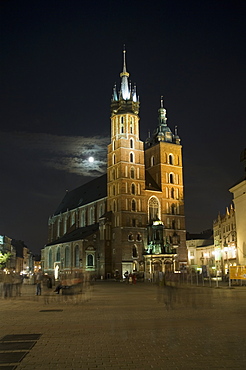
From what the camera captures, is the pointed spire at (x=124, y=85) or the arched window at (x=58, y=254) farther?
the arched window at (x=58, y=254)

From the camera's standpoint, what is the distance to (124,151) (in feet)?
244

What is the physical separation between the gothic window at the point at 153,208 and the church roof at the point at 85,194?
31.4ft

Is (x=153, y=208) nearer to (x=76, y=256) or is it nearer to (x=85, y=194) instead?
(x=76, y=256)

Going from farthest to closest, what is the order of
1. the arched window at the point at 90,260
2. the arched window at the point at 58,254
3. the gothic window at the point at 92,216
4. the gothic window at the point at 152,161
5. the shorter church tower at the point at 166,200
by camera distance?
1. the arched window at the point at 58,254
2. the gothic window at the point at 92,216
3. the gothic window at the point at 152,161
4. the arched window at the point at 90,260
5. the shorter church tower at the point at 166,200

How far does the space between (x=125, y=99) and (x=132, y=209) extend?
74.4ft

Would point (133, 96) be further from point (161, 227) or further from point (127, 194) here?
point (161, 227)

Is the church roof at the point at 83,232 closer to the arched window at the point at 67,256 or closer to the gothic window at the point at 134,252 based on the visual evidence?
the arched window at the point at 67,256

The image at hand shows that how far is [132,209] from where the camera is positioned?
72375 millimetres

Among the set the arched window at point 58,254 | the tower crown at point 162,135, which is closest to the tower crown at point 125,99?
the tower crown at point 162,135

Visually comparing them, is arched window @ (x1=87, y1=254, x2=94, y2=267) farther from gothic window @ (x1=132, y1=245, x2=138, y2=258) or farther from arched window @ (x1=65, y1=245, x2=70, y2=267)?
gothic window @ (x1=132, y1=245, x2=138, y2=258)

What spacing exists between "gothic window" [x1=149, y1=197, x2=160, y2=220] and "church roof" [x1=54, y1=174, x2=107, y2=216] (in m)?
9.58

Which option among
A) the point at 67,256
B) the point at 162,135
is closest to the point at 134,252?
the point at 67,256

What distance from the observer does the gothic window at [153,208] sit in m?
74.8

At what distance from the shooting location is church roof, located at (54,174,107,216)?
277ft
